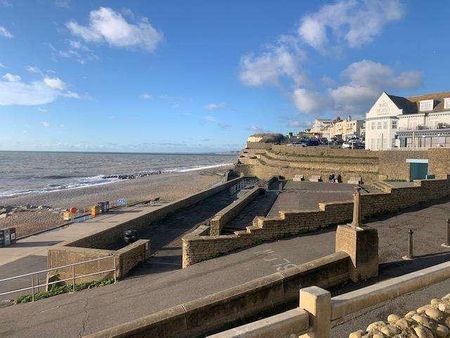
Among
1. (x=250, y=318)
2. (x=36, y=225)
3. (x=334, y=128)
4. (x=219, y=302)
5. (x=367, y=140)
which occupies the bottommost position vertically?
(x=36, y=225)

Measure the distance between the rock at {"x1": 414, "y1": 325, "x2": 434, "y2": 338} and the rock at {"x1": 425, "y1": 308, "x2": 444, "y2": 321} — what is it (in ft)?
1.28

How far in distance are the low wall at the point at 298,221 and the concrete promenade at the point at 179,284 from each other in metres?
0.40

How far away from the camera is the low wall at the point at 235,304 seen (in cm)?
609

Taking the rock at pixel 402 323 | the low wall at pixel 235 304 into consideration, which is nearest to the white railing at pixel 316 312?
the rock at pixel 402 323

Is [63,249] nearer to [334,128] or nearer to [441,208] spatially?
[441,208]

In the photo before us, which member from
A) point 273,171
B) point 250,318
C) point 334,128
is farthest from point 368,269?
point 334,128

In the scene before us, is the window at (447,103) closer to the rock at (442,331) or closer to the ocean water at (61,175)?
the rock at (442,331)

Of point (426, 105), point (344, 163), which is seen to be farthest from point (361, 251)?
point (426, 105)

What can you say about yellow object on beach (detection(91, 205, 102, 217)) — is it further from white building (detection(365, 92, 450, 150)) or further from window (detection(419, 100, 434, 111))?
window (detection(419, 100, 434, 111))

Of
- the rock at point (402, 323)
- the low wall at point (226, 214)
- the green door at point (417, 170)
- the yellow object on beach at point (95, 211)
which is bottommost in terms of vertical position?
the yellow object on beach at point (95, 211)

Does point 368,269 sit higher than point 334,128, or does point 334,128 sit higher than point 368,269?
point 334,128

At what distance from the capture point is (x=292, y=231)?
12734mm

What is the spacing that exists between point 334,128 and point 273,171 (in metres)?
109

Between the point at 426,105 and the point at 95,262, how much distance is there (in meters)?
51.4
